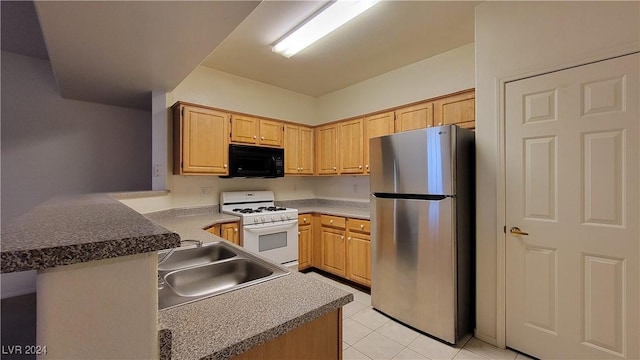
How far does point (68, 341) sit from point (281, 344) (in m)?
0.54

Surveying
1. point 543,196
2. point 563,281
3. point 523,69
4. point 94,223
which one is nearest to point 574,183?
point 543,196

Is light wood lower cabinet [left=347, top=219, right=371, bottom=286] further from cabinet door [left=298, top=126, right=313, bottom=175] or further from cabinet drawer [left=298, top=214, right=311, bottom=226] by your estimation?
cabinet door [left=298, top=126, right=313, bottom=175]

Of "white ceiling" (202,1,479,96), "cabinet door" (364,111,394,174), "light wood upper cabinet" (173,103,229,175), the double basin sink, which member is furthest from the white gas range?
"white ceiling" (202,1,479,96)

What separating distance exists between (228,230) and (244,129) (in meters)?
1.21

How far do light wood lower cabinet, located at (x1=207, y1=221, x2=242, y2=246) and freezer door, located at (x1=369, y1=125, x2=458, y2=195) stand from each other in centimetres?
153

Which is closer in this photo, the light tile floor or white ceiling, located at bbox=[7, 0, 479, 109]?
white ceiling, located at bbox=[7, 0, 479, 109]

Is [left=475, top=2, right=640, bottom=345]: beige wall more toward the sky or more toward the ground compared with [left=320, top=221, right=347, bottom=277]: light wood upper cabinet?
more toward the sky

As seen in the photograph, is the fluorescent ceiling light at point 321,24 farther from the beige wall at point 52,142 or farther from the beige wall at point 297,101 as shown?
the beige wall at point 52,142

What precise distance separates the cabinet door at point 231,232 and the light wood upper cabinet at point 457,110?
2.35 metres

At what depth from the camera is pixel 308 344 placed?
0.89m

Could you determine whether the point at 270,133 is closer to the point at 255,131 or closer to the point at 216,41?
the point at 255,131

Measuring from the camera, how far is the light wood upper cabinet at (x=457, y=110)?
8.02ft

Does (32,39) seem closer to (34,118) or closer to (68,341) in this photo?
(34,118)

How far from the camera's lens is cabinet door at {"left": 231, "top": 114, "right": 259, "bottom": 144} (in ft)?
10.3
